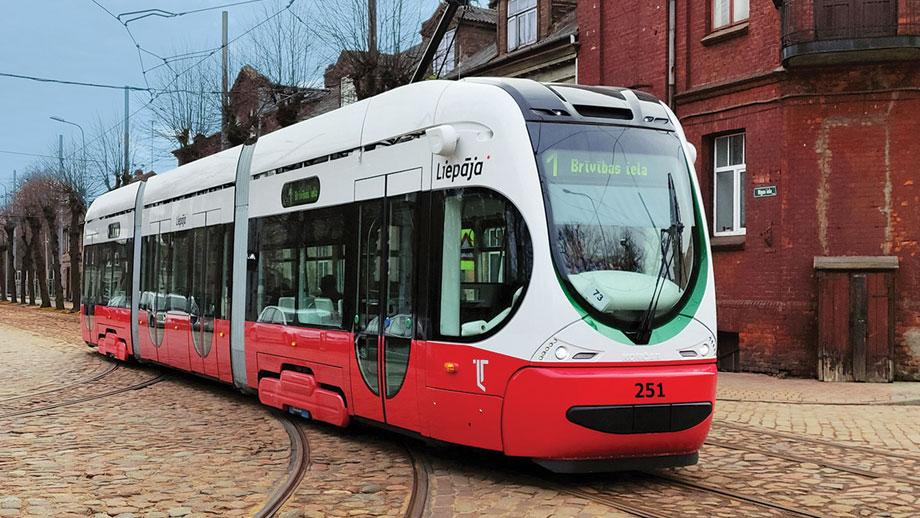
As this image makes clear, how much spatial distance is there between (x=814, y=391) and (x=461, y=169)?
28.3 feet

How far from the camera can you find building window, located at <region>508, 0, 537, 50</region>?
23484 millimetres

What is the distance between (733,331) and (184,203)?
9.49 metres

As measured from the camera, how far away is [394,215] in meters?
8.49

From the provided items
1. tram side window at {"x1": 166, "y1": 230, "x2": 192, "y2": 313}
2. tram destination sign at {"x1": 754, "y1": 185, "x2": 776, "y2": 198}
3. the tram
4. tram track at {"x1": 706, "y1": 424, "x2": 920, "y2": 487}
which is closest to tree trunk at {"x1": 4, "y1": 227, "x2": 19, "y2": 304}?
tram side window at {"x1": 166, "y1": 230, "x2": 192, "y2": 313}

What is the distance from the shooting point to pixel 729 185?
17297 mm

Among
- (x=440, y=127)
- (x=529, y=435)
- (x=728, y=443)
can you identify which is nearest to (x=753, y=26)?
(x=728, y=443)

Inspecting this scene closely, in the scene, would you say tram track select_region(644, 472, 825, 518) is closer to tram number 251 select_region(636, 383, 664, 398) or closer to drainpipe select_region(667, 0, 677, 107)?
tram number 251 select_region(636, 383, 664, 398)

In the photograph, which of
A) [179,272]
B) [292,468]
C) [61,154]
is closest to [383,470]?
[292,468]

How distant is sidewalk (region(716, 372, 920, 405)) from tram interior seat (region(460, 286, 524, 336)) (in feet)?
23.2

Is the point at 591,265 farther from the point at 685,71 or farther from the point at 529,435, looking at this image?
the point at 685,71

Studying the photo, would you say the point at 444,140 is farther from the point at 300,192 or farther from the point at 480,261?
the point at 300,192

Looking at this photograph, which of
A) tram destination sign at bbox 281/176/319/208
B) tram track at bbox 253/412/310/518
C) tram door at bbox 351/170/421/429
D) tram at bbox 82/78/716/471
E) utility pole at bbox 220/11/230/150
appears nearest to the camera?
tram track at bbox 253/412/310/518

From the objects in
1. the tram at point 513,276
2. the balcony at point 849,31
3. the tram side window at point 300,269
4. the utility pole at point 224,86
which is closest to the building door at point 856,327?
the balcony at point 849,31

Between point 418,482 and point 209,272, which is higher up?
point 209,272
